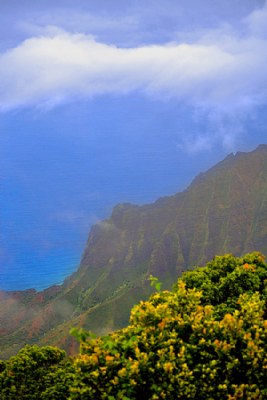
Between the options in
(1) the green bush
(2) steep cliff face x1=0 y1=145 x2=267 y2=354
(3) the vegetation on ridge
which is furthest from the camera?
(2) steep cliff face x1=0 y1=145 x2=267 y2=354

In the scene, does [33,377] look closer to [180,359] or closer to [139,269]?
[180,359]

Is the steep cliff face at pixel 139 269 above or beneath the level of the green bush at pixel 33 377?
above

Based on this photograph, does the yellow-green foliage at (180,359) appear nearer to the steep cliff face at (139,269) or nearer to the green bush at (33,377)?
the green bush at (33,377)

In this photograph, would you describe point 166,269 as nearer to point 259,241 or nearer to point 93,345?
point 259,241

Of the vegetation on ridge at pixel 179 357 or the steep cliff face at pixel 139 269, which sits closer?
the vegetation on ridge at pixel 179 357

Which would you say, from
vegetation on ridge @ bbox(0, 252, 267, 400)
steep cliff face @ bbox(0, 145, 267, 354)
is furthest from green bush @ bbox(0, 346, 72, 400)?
steep cliff face @ bbox(0, 145, 267, 354)

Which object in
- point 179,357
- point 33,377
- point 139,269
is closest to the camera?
point 179,357

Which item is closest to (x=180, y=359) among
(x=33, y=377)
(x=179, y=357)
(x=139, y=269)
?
(x=179, y=357)

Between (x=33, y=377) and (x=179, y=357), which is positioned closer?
(x=179, y=357)

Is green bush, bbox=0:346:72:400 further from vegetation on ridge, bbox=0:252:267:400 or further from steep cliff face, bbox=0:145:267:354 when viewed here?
steep cliff face, bbox=0:145:267:354

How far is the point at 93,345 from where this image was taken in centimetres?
1416

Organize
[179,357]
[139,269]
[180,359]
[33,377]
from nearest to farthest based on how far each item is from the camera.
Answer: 1. [180,359]
2. [179,357]
3. [33,377]
4. [139,269]

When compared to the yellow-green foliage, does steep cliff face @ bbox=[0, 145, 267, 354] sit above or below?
above

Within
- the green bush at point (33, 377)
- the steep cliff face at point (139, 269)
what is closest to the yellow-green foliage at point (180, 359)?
the green bush at point (33, 377)
